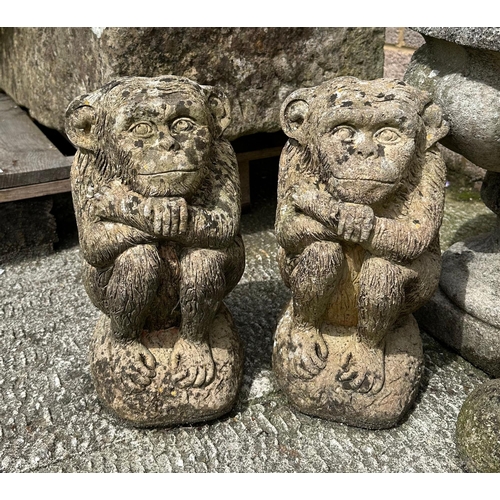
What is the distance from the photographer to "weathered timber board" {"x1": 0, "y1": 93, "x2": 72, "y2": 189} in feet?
11.7

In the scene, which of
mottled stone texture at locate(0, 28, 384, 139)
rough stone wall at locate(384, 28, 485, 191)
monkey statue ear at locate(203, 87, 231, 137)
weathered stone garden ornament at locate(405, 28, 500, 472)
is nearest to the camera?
weathered stone garden ornament at locate(405, 28, 500, 472)

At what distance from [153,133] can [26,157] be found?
1800 millimetres

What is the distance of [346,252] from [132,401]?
3.13 feet

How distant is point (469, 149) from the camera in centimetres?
264

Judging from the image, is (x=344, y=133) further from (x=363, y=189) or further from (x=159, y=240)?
(x=159, y=240)

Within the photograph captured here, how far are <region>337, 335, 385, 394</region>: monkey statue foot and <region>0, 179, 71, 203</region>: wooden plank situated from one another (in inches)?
75.8

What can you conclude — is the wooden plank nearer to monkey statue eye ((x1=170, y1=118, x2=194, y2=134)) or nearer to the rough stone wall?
monkey statue eye ((x1=170, y1=118, x2=194, y2=134))

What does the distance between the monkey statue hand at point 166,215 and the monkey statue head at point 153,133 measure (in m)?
0.03

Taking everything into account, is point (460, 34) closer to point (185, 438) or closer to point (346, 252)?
point (346, 252)

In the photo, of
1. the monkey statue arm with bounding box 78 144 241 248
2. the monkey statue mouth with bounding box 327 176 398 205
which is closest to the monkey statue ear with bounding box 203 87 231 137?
the monkey statue arm with bounding box 78 144 241 248

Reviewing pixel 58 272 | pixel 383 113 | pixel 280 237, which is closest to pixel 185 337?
pixel 280 237

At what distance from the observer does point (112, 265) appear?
2.36m

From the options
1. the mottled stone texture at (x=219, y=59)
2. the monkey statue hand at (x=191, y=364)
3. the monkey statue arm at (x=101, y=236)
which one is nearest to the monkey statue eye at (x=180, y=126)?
the monkey statue arm at (x=101, y=236)

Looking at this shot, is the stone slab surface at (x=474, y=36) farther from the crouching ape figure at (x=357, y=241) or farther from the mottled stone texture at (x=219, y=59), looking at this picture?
the mottled stone texture at (x=219, y=59)
